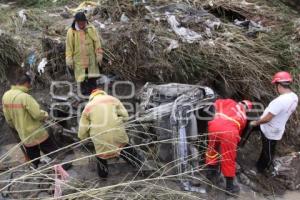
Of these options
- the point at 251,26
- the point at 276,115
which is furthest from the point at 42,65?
the point at 276,115

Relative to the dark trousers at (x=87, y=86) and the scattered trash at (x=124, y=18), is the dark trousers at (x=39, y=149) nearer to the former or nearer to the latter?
the dark trousers at (x=87, y=86)

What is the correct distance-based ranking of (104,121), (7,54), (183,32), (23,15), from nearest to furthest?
(104,121)
(183,32)
(7,54)
(23,15)

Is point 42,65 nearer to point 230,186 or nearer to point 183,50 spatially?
point 183,50

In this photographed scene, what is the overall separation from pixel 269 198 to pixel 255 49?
2.36 metres

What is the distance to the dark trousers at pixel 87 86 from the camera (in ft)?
22.6

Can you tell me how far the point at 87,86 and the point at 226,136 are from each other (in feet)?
8.62

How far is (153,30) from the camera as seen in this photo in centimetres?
715

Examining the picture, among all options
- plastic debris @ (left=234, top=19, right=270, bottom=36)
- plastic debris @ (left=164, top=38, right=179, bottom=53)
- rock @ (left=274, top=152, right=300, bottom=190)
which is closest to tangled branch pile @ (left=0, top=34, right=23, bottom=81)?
plastic debris @ (left=164, top=38, right=179, bottom=53)

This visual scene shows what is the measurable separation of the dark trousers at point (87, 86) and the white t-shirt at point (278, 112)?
263cm

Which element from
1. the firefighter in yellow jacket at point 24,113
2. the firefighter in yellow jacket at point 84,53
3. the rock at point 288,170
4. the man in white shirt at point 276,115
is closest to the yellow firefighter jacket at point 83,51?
the firefighter in yellow jacket at point 84,53

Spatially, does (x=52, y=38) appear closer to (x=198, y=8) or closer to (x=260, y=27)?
(x=198, y=8)

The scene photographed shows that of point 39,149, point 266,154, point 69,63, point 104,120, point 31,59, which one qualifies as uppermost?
point 69,63

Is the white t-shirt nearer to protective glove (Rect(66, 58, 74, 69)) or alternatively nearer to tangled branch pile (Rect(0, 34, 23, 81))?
protective glove (Rect(66, 58, 74, 69))

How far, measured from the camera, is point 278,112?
17.6 feet
